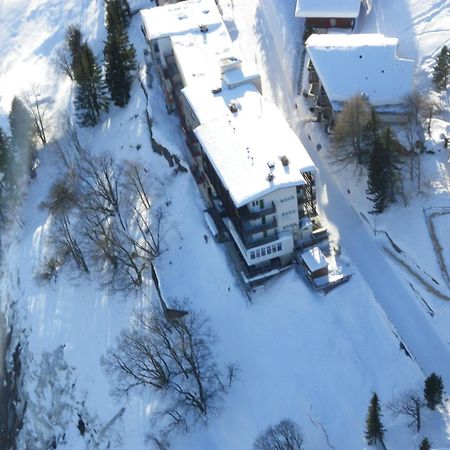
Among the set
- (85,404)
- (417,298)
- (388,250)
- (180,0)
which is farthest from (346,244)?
(180,0)

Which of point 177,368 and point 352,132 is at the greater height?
point 352,132

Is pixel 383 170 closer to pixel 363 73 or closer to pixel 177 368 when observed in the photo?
pixel 363 73

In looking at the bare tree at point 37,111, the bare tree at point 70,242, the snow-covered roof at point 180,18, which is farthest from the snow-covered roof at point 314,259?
the bare tree at point 37,111

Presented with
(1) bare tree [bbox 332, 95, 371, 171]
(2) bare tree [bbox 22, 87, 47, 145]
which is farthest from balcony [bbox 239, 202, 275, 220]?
(2) bare tree [bbox 22, 87, 47, 145]

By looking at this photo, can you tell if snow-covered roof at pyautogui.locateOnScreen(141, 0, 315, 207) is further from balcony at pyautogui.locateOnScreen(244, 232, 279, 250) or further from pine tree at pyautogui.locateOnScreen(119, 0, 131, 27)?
pine tree at pyautogui.locateOnScreen(119, 0, 131, 27)

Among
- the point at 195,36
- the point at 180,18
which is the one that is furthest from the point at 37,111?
the point at 195,36

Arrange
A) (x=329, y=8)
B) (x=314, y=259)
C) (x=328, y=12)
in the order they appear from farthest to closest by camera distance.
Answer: (x=329, y=8) < (x=328, y=12) < (x=314, y=259)

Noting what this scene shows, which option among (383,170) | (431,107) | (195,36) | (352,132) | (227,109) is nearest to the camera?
(383,170)
